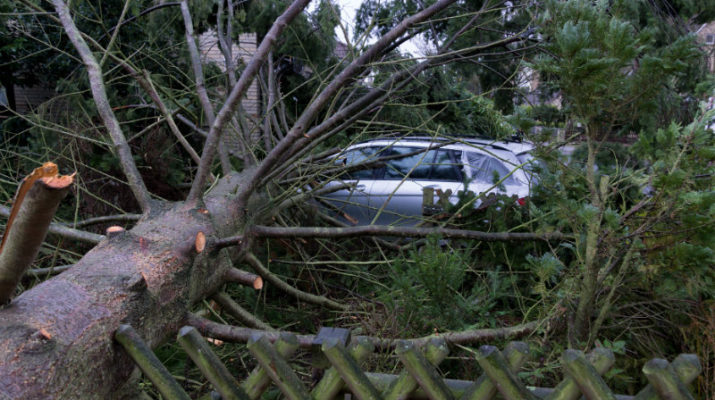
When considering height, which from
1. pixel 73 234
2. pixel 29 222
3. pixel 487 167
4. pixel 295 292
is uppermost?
pixel 29 222

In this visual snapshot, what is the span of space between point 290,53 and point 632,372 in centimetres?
440

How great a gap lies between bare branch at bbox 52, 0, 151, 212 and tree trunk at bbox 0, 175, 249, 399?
0.24m

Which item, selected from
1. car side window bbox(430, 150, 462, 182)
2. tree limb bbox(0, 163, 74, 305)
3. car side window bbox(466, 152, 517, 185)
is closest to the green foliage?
tree limb bbox(0, 163, 74, 305)

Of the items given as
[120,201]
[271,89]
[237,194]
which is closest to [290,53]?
[271,89]

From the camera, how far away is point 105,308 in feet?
5.67

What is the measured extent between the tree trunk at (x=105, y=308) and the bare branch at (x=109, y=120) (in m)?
0.24

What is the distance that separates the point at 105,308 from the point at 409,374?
40.7 inches

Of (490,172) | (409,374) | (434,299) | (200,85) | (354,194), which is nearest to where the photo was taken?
(409,374)

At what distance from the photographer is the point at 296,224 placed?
14.8 feet

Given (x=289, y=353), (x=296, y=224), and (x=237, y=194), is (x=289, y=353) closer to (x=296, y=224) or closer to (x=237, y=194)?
(x=237, y=194)

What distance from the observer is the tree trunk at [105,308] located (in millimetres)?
1476

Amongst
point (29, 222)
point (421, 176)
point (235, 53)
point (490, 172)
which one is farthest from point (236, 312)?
point (235, 53)

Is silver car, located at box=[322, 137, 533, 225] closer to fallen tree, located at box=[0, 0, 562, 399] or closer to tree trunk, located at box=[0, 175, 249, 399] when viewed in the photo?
fallen tree, located at box=[0, 0, 562, 399]

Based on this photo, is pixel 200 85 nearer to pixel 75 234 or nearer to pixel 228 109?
pixel 228 109
